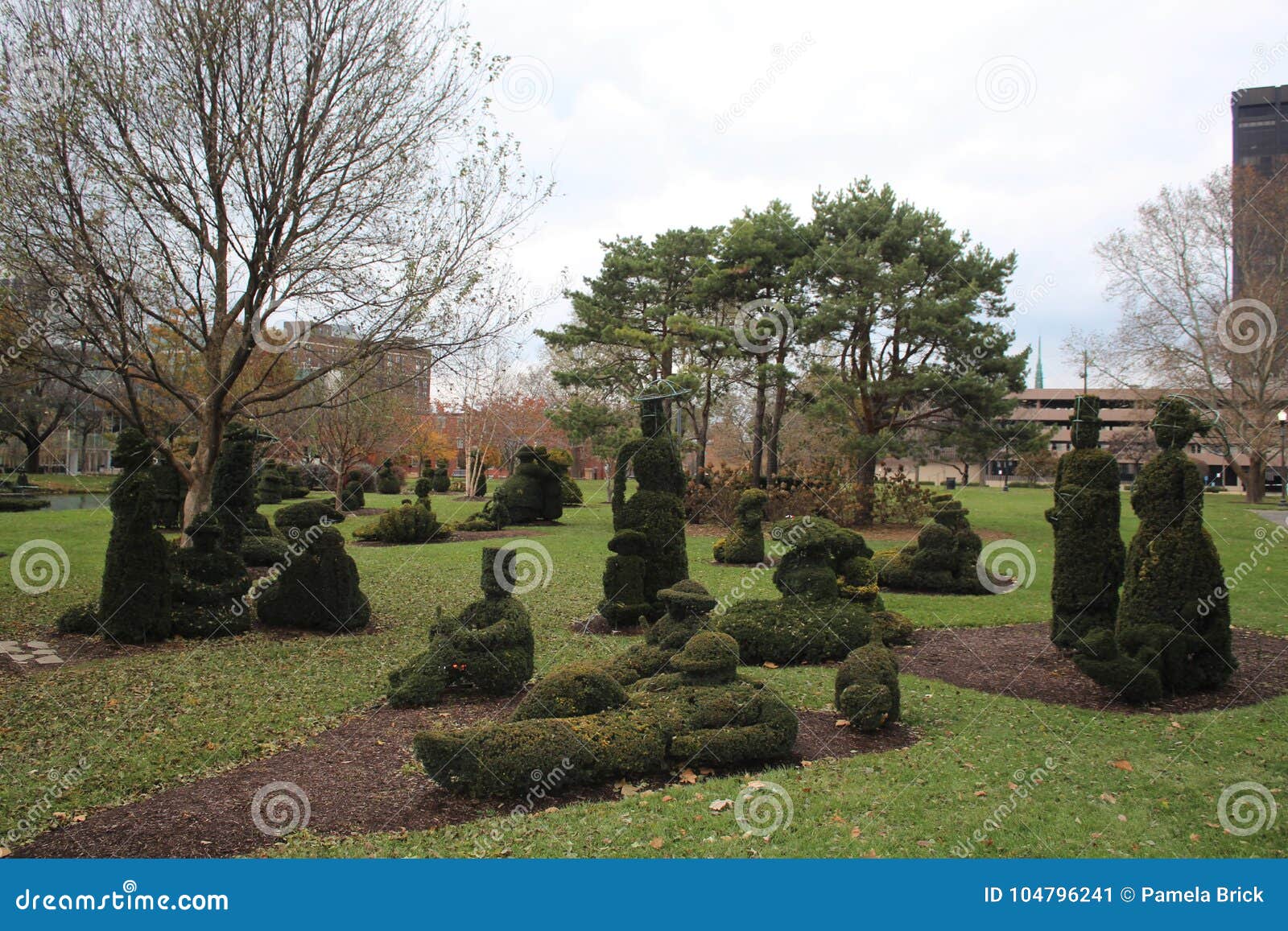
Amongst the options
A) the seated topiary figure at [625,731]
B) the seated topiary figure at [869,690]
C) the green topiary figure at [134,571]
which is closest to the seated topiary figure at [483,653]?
the seated topiary figure at [625,731]

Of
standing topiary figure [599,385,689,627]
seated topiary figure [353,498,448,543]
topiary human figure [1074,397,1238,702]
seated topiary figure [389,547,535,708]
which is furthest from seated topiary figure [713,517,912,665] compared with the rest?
seated topiary figure [353,498,448,543]

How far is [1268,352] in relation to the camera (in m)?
33.8

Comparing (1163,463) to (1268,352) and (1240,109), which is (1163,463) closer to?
(1268,352)

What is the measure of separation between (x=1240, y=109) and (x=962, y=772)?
4603cm

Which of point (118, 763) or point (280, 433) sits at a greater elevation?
point (280, 433)

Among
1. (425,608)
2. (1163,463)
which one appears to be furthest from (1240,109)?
(425,608)

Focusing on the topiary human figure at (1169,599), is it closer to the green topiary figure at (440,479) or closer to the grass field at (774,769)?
the grass field at (774,769)

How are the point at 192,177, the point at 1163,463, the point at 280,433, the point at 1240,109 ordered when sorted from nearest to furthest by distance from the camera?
1. the point at 1163,463
2. the point at 192,177
3. the point at 280,433
4. the point at 1240,109

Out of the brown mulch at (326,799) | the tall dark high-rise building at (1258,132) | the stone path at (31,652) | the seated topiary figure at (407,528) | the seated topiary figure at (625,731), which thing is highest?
the tall dark high-rise building at (1258,132)

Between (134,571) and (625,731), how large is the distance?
8119mm

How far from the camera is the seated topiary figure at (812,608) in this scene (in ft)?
33.0

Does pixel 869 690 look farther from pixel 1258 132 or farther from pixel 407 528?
pixel 1258 132

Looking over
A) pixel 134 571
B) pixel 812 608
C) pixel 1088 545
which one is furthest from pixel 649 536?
pixel 134 571

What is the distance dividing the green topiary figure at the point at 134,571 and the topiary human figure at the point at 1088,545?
37.8ft
